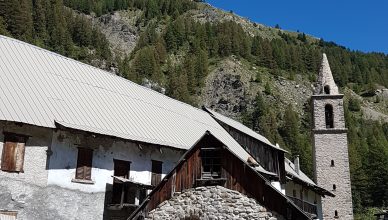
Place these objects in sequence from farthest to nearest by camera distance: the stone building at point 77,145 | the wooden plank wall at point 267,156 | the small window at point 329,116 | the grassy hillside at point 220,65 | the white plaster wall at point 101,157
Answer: the grassy hillside at point 220,65 → the small window at point 329,116 → the wooden plank wall at point 267,156 → the white plaster wall at point 101,157 → the stone building at point 77,145

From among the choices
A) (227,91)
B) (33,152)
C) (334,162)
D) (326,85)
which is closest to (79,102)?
(33,152)

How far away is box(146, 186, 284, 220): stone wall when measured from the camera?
18.5 metres

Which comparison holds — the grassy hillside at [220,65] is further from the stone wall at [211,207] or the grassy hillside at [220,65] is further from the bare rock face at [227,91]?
the stone wall at [211,207]

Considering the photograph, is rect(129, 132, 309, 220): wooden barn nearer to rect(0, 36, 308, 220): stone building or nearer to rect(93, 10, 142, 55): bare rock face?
rect(0, 36, 308, 220): stone building

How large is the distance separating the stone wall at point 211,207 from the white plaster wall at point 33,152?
18.1 ft

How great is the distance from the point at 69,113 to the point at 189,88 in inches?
4040

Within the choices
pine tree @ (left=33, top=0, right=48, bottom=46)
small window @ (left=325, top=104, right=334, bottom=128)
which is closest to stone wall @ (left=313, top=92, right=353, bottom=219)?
small window @ (left=325, top=104, right=334, bottom=128)

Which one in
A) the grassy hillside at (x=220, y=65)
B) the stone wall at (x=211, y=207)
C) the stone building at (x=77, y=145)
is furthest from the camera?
the grassy hillside at (x=220, y=65)

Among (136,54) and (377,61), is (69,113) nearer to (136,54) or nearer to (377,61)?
(136,54)

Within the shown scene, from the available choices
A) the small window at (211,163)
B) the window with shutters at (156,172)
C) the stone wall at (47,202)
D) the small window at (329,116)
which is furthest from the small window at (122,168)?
the small window at (329,116)

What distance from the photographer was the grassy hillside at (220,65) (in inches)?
4139

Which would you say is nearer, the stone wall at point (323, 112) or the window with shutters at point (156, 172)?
the window with shutters at point (156, 172)

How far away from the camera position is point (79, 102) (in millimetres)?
24312

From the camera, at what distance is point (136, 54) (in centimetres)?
13950
